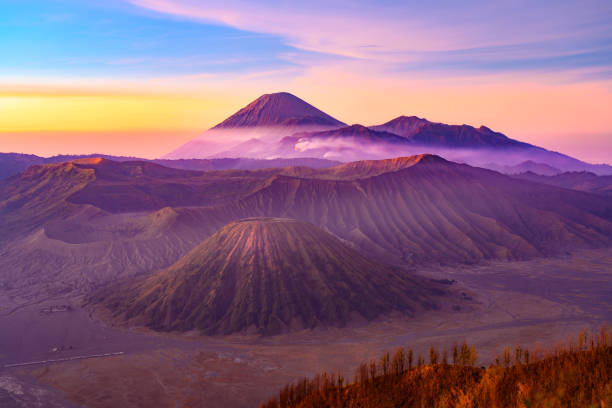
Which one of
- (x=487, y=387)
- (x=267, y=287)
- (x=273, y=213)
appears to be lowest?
(x=267, y=287)

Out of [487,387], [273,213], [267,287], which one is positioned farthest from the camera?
[273,213]

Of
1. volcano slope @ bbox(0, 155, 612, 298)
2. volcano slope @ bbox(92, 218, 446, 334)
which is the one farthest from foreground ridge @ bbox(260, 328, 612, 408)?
volcano slope @ bbox(0, 155, 612, 298)

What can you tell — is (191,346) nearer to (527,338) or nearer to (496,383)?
(527,338)

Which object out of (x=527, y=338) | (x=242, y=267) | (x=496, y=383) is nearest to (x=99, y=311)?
(x=242, y=267)

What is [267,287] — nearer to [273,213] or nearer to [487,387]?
[487,387]

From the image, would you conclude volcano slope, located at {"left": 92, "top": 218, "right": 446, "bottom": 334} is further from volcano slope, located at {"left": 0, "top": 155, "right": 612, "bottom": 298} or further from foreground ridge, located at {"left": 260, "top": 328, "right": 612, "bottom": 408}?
foreground ridge, located at {"left": 260, "top": 328, "right": 612, "bottom": 408}

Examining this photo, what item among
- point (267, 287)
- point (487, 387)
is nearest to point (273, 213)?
point (267, 287)

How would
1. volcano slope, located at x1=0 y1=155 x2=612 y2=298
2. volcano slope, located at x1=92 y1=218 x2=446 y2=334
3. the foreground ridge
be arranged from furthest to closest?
volcano slope, located at x1=0 y1=155 x2=612 y2=298
volcano slope, located at x1=92 y1=218 x2=446 y2=334
the foreground ridge

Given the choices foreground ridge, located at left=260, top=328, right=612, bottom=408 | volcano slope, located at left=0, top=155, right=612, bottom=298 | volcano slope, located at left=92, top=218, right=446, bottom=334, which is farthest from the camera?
volcano slope, located at left=0, top=155, right=612, bottom=298

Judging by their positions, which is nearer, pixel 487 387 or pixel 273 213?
pixel 487 387
